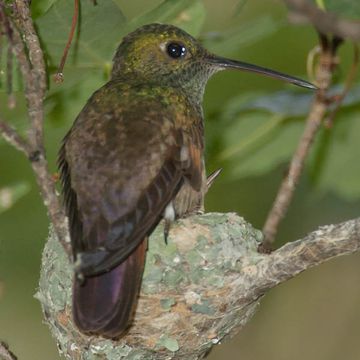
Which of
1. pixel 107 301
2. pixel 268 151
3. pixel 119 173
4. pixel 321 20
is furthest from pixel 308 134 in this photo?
pixel 321 20

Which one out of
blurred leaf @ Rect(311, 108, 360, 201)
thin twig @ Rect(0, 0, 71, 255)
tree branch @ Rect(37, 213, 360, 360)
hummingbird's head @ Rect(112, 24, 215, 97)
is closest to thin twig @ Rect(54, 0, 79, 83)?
thin twig @ Rect(0, 0, 71, 255)

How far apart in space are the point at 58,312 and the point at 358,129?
1.97 m

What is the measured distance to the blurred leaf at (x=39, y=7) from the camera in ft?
15.9

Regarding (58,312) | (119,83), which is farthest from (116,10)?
(58,312)

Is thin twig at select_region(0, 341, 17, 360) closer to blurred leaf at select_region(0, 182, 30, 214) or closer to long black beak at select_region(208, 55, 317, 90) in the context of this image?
blurred leaf at select_region(0, 182, 30, 214)

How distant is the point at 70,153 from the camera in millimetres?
4699

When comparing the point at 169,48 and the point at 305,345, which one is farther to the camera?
the point at 305,345

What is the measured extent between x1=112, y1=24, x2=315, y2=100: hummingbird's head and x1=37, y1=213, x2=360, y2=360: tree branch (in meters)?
0.81

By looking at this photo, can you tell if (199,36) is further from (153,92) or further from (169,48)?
(153,92)

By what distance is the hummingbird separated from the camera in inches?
167

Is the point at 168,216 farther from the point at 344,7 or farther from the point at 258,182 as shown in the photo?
the point at 258,182

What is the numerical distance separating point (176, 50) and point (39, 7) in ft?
2.55

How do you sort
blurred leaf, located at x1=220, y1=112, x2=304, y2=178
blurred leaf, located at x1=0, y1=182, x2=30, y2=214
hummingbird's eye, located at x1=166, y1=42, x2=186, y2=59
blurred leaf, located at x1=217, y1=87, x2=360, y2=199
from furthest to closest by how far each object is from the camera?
blurred leaf, located at x1=220, y1=112, x2=304, y2=178 < blurred leaf, located at x1=217, y1=87, x2=360, y2=199 < hummingbird's eye, located at x1=166, y1=42, x2=186, y2=59 < blurred leaf, located at x1=0, y1=182, x2=30, y2=214

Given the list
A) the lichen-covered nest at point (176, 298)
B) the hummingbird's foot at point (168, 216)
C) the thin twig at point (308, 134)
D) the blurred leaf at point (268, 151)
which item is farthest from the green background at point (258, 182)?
the hummingbird's foot at point (168, 216)
